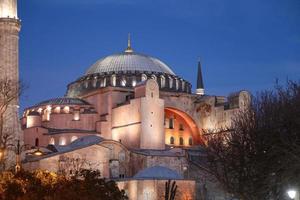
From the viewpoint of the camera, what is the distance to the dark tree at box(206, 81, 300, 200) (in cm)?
Result: 3553

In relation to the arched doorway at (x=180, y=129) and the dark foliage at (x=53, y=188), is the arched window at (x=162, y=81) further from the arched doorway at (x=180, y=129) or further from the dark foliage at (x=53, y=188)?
the dark foliage at (x=53, y=188)

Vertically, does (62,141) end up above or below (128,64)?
below

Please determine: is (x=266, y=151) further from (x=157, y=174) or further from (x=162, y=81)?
(x=162, y=81)

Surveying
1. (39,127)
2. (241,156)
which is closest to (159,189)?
(241,156)

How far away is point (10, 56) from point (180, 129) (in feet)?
89.6

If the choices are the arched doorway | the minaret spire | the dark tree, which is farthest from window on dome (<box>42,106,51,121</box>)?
the dark tree

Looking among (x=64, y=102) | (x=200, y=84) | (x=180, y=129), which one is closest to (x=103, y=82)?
(x=64, y=102)

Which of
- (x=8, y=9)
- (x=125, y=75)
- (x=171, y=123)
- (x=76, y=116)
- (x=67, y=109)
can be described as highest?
(x=8, y=9)

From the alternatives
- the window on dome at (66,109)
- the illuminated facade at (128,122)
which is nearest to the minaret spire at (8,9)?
the illuminated facade at (128,122)

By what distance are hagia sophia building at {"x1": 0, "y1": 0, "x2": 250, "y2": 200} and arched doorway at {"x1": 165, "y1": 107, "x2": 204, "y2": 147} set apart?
0.12 meters

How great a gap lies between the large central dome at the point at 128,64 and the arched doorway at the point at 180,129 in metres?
7.76

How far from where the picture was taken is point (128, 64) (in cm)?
8675

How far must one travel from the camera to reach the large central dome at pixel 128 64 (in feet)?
283

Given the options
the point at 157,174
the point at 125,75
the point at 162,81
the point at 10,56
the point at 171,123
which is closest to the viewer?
the point at 157,174
